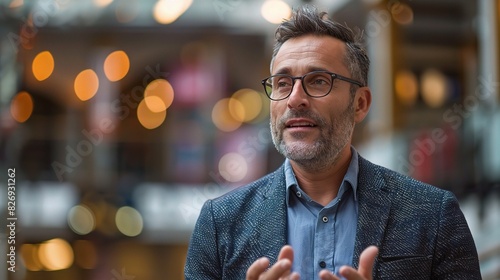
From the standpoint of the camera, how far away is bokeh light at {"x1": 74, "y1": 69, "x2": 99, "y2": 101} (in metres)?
10.1

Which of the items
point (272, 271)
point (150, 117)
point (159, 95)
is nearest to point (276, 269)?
point (272, 271)

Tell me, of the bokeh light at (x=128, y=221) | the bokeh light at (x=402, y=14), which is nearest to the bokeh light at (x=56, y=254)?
the bokeh light at (x=128, y=221)

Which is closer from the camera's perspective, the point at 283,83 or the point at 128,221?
the point at 283,83

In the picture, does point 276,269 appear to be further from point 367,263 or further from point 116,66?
point 116,66

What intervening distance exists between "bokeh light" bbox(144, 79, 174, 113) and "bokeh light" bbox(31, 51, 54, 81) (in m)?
1.18

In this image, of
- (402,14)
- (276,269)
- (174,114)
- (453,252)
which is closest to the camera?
(276,269)

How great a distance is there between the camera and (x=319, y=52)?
1.83 m

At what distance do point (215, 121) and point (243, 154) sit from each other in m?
1.25

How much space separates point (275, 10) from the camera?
8.20m

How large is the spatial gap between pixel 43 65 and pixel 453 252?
840 cm

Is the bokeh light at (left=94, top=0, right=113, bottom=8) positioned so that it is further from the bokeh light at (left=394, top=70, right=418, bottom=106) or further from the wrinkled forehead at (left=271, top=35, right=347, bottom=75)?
the wrinkled forehead at (left=271, top=35, right=347, bottom=75)

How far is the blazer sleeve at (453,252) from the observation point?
1.72 metres

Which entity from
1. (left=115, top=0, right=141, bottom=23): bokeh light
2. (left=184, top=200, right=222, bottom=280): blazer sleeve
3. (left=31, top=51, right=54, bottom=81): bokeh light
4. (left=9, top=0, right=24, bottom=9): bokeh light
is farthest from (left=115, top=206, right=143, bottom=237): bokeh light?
(left=184, top=200, right=222, bottom=280): blazer sleeve

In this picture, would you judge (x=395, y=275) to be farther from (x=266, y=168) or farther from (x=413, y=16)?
(x=266, y=168)
